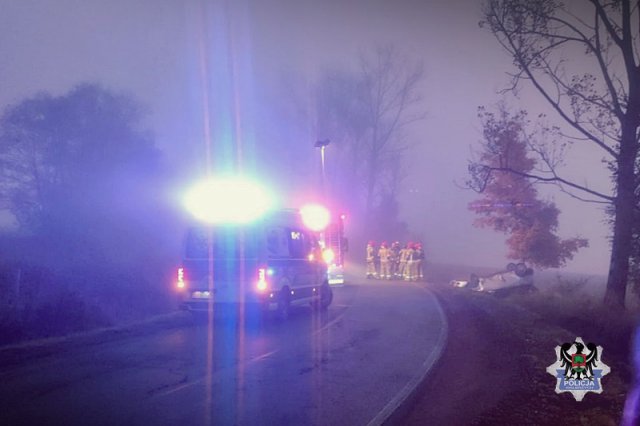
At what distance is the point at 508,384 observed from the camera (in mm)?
7504

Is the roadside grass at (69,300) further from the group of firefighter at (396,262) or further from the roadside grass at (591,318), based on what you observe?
the group of firefighter at (396,262)

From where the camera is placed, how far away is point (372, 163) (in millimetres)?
48094

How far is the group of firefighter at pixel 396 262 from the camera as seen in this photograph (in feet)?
97.3

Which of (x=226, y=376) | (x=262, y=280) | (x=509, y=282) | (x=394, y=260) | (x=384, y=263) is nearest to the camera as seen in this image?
(x=226, y=376)

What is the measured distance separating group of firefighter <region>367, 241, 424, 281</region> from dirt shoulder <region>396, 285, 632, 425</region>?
16780mm

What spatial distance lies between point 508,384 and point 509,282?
644 inches

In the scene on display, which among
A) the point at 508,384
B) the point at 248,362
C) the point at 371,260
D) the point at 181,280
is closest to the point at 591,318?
the point at 508,384

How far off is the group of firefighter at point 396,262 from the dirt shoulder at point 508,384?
16.8m

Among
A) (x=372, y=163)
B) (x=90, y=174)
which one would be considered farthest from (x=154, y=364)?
(x=372, y=163)

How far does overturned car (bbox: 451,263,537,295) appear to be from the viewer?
22.2 metres

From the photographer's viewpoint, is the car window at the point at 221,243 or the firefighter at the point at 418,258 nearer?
the car window at the point at 221,243

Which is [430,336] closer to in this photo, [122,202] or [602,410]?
[602,410]

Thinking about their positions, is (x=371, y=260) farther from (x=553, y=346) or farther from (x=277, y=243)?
(x=553, y=346)

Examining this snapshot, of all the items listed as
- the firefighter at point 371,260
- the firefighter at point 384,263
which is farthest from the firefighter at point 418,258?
the firefighter at point 371,260
